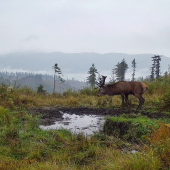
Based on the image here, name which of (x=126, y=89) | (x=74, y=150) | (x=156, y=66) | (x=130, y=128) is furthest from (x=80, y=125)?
(x=156, y=66)

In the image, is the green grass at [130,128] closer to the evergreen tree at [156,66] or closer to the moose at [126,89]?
the moose at [126,89]

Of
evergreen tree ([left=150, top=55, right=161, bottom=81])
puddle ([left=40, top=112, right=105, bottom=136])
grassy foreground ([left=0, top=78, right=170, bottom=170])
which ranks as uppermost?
evergreen tree ([left=150, top=55, right=161, bottom=81])

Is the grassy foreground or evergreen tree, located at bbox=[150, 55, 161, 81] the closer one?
the grassy foreground

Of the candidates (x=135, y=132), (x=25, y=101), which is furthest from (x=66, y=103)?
(x=135, y=132)

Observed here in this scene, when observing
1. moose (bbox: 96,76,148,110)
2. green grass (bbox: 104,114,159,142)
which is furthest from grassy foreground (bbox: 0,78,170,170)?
moose (bbox: 96,76,148,110)

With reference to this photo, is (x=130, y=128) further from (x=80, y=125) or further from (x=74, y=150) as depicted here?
(x=74, y=150)

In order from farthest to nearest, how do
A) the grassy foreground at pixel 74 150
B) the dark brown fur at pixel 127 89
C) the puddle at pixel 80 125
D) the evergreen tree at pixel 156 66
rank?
the evergreen tree at pixel 156 66 < the dark brown fur at pixel 127 89 < the puddle at pixel 80 125 < the grassy foreground at pixel 74 150

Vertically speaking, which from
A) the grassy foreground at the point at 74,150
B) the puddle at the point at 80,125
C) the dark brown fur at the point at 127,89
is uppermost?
the dark brown fur at the point at 127,89

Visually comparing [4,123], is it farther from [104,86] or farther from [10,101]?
[104,86]

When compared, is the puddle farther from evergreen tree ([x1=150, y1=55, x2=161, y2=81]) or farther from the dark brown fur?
evergreen tree ([x1=150, y1=55, x2=161, y2=81])

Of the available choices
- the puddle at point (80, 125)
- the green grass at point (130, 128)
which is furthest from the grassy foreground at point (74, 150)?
the puddle at point (80, 125)

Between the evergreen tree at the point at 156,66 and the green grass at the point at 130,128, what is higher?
the evergreen tree at the point at 156,66

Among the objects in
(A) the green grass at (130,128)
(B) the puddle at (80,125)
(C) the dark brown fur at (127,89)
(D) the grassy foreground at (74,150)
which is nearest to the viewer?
(D) the grassy foreground at (74,150)

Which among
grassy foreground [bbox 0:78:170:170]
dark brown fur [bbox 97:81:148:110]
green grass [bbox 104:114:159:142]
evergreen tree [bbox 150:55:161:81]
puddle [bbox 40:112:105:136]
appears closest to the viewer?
grassy foreground [bbox 0:78:170:170]
